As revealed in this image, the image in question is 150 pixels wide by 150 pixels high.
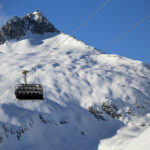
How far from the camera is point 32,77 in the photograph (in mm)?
130375

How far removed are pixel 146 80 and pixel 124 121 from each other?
2645 centimetres

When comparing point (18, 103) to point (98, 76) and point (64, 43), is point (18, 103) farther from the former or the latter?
point (64, 43)

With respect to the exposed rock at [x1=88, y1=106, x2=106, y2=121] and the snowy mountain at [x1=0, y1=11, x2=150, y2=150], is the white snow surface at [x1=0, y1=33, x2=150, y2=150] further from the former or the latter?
the exposed rock at [x1=88, y1=106, x2=106, y2=121]

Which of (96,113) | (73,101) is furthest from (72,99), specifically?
(96,113)

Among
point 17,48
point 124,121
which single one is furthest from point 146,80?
point 17,48

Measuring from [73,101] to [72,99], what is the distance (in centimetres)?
133

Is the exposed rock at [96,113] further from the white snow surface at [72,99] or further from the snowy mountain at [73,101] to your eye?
the white snow surface at [72,99]

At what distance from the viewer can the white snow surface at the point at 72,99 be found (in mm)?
101912

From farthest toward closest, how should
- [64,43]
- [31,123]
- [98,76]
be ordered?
1. [64,43]
2. [98,76]
3. [31,123]

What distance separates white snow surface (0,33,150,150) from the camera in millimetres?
101912

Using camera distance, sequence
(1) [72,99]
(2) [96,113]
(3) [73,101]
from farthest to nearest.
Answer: (1) [72,99], (2) [96,113], (3) [73,101]

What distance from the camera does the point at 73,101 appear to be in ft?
387

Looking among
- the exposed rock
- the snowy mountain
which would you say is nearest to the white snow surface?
the snowy mountain

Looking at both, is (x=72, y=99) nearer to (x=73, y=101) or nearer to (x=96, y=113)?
(x=73, y=101)
